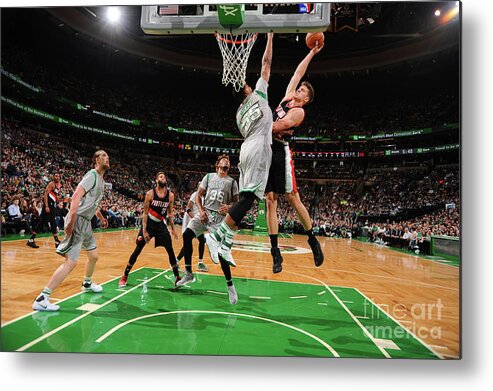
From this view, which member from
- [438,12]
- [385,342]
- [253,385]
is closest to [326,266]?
[385,342]

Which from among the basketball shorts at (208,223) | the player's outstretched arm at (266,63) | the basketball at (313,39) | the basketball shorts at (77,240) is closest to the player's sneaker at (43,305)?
the basketball shorts at (77,240)

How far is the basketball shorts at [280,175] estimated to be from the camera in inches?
109

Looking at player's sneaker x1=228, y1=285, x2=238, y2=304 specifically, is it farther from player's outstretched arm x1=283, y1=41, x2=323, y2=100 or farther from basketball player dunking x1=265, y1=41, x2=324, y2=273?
player's outstretched arm x1=283, y1=41, x2=323, y2=100

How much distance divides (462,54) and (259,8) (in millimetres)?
1824

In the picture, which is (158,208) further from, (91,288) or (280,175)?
(280,175)

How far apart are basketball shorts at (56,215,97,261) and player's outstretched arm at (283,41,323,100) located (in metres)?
2.32

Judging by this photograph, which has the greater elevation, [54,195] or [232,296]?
[54,195]

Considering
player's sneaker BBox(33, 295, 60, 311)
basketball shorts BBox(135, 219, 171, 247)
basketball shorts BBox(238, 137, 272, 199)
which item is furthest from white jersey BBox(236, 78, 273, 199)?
player's sneaker BBox(33, 295, 60, 311)

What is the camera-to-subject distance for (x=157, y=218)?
3.64m

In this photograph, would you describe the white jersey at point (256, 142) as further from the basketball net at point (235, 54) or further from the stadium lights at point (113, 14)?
the stadium lights at point (113, 14)

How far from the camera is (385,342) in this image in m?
2.73

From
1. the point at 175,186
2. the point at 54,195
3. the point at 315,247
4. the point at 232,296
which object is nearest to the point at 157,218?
the point at 175,186

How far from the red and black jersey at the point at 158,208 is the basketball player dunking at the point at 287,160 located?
132 centimetres

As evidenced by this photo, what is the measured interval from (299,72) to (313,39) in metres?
0.32
